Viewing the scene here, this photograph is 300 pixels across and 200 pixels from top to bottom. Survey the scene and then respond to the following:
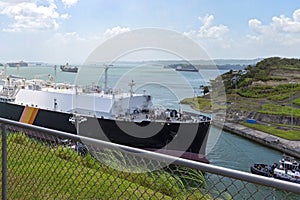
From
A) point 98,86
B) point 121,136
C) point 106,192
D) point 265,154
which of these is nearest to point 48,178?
point 106,192

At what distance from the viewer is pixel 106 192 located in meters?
3.25

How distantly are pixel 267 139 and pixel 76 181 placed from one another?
2335cm

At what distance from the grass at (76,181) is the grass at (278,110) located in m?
30.0

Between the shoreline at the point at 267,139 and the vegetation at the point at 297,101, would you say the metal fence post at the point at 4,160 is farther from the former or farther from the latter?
the vegetation at the point at 297,101

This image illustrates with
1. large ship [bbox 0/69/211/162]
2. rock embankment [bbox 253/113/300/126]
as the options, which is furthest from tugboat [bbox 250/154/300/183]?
rock embankment [bbox 253/113/300/126]

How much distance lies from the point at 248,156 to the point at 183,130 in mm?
6962

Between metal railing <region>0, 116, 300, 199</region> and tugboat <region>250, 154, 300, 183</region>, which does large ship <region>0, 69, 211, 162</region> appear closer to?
tugboat <region>250, 154, 300, 183</region>

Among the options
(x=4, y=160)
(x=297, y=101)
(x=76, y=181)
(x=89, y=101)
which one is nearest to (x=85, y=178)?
(x=76, y=181)

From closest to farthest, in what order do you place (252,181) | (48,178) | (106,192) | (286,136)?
(252,181) → (106,192) → (48,178) → (286,136)

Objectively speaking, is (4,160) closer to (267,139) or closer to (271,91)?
(267,139)

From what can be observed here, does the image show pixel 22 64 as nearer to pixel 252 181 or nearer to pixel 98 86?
pixel 98 86

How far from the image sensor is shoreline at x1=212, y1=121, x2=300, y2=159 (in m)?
22.3

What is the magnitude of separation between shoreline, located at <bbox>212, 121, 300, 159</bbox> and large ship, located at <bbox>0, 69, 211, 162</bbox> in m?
5.22

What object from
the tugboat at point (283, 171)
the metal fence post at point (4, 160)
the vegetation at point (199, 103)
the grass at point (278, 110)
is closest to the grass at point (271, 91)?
the grass at point (278, 110)
